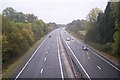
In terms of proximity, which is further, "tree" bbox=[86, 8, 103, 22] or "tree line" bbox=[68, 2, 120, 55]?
"tree" bbox=[86, 8, 103, 22]

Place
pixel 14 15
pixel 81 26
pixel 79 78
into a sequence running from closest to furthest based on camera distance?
pixel 79 78 → pixel 14 15 → pixel 81 26

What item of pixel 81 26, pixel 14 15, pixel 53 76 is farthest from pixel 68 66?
pixel 81 26

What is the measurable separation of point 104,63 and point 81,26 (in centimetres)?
11195

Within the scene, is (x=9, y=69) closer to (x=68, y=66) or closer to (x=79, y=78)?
(x=68, y=66)

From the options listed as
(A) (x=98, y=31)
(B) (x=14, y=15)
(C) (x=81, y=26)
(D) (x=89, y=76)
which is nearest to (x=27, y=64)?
(D) (x=89, y=76)

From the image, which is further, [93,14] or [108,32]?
[93,14]

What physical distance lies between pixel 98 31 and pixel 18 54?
30.9 meters

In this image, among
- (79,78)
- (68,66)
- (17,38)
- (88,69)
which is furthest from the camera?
(17,38)

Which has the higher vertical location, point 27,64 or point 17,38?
point 17,38

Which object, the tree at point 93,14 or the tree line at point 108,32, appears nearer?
the tree line at point 108,32

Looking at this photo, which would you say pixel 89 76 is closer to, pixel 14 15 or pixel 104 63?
pixel 104 63

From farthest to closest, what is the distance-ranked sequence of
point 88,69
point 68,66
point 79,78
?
point 68,66 → point 88,69 → point 79,78

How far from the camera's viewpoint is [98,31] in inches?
3000

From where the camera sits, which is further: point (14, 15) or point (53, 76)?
point (14, 15)
